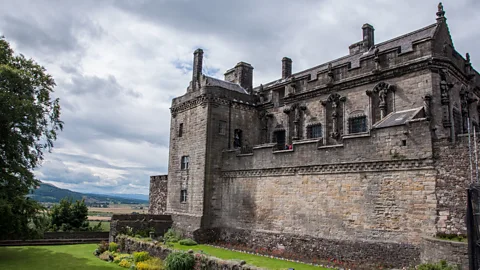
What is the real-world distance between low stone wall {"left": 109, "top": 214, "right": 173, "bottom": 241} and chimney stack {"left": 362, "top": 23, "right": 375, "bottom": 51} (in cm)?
1856

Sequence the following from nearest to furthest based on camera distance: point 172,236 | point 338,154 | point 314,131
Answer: point 338,154, point 314,131, point 172,236

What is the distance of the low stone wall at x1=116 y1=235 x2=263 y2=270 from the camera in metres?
14.9

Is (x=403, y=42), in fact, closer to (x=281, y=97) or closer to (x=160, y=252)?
(x=281, y=97)

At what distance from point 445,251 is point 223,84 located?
20.5 m

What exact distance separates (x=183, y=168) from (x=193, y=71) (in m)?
8.04

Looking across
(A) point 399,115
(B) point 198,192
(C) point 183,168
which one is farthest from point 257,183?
(A) point 399,115

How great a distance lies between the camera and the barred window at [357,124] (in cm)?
2212

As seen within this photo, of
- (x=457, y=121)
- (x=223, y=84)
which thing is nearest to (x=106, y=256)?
(x=223, y=84)

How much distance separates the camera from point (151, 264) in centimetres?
1839

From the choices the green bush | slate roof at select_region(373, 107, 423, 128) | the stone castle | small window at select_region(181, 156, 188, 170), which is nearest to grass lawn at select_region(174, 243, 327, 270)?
the stone castle

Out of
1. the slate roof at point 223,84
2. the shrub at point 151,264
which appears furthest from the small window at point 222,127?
the shrub at point 151,264

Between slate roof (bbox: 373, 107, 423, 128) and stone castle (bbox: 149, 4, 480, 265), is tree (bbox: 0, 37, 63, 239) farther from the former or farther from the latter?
slate roof (bbox: 373, 107, 423, 128)

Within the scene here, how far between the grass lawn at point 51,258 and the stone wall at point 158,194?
7057 mm

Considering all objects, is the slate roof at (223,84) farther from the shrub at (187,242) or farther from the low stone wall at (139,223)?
the shrub at (187,242)
